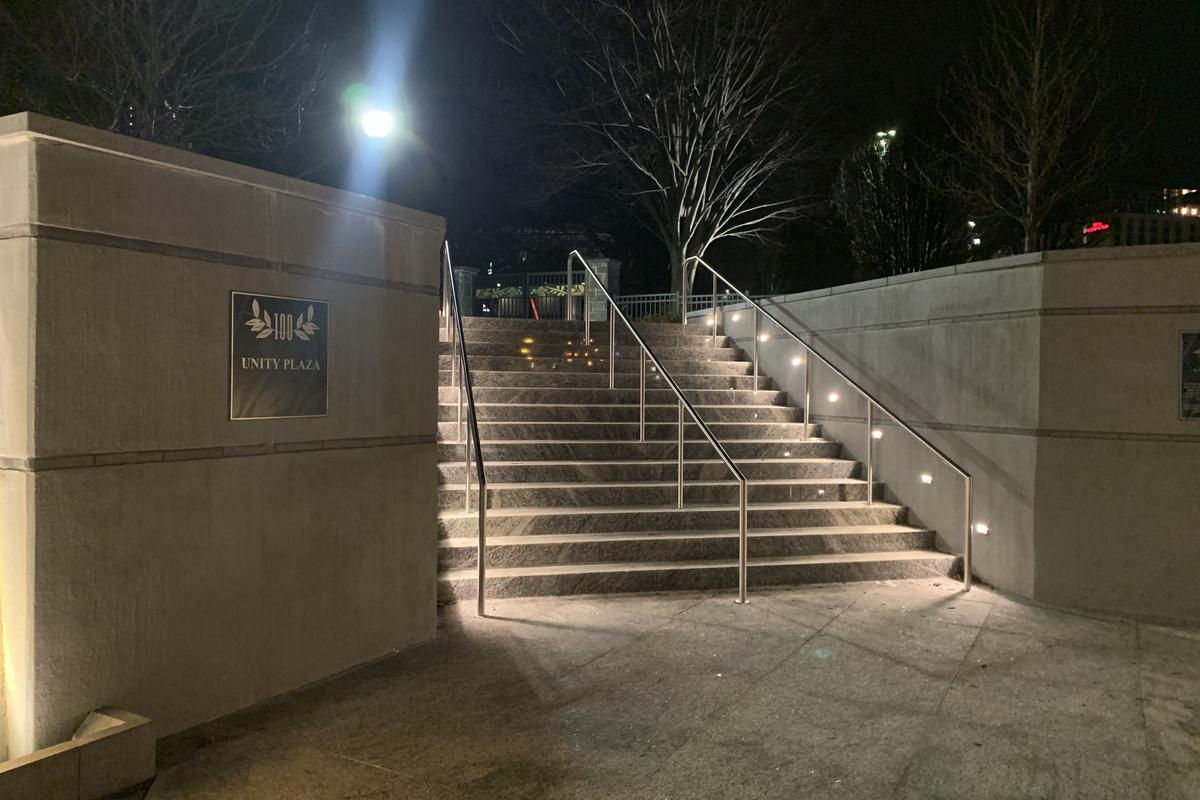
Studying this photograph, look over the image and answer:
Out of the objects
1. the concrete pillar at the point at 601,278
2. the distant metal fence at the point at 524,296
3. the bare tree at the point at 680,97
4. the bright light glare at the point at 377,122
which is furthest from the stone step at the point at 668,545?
the distant metal fence at the point at 524,296

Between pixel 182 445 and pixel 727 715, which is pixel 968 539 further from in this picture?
pixel 182 445

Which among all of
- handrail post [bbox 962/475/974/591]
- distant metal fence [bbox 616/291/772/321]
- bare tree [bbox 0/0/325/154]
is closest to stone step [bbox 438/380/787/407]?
handrail post [bbox 962/475/974/591]

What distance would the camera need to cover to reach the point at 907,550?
779 centimetres

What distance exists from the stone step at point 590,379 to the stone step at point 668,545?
9.03 feet

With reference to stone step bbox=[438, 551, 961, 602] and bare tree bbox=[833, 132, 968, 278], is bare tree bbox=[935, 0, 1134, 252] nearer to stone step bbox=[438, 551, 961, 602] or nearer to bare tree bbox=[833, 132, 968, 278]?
bare tree bbox=[833, 132, 968, 278]

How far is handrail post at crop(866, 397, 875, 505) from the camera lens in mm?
8336

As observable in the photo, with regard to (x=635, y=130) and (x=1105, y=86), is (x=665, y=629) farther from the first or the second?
(x=635, y=130)

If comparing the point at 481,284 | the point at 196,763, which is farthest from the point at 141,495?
the point at 481,284

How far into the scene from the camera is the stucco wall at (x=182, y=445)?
351cm

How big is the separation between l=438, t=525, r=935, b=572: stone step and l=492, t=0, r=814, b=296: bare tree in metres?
11.2

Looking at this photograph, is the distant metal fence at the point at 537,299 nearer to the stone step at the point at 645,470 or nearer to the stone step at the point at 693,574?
the stone step at the point at 645,470

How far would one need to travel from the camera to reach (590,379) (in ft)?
32.5

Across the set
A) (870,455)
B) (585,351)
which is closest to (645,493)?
(870,455)

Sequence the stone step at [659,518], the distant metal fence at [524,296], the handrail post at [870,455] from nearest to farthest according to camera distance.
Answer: the stone step at [659,518]
the handrail post at [870,455]
the distant metal fence at [524,296]
